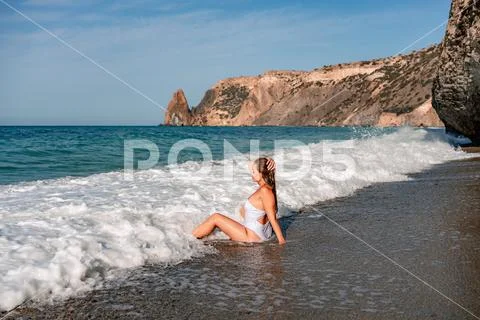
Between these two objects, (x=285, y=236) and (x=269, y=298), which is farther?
(x=285, y=236)

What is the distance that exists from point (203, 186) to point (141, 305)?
577cm

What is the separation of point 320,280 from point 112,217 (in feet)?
10.1

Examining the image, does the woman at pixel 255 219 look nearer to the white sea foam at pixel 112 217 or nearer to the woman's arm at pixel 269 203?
the woman's arm at pixel 269 203

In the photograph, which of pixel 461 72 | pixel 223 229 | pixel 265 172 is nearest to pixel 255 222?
pixel 223 229

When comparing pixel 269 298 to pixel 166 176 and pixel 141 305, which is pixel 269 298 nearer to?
pixel 141 305

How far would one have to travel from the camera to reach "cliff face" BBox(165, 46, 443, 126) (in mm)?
92375

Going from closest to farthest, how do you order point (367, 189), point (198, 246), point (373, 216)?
point (198, 246) → point (373, 216) → point (367, 189)

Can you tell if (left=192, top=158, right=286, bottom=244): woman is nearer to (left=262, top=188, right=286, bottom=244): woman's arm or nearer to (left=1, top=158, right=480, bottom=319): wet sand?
(left=262, top=188, right=286, bottom=244): woman's arm

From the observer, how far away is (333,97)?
412 ft

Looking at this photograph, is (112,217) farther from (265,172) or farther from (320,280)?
(320,280)

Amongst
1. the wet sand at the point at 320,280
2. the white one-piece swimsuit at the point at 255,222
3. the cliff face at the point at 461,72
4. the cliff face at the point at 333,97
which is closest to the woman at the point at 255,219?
the white one-piece swimsuit at the point at 255,222

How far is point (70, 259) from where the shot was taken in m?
4.42

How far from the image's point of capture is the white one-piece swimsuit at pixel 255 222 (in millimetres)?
5961

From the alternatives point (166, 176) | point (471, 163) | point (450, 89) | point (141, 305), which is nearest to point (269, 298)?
point (141, 305)
